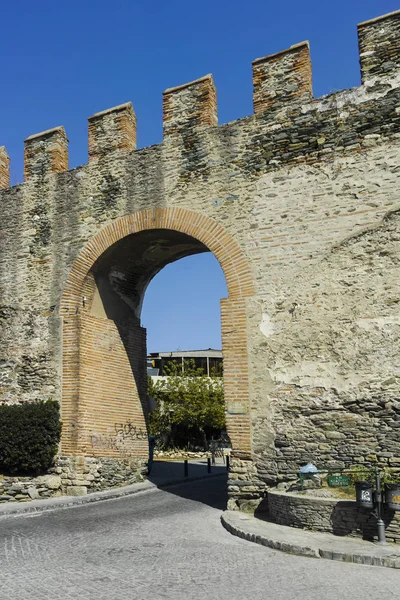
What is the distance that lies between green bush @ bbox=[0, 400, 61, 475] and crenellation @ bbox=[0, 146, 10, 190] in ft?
17.2

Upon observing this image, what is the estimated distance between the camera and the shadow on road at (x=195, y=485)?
401 inches

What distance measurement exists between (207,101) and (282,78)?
4.89ft

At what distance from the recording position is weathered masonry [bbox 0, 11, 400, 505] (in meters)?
8.27

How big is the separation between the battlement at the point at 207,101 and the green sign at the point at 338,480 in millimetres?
6016

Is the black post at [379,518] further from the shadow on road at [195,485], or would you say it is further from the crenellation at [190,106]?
the crenellation at [190,106]

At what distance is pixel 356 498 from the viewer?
6.40 m

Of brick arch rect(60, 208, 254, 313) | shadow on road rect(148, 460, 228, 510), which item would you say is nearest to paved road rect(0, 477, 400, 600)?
shadow on road rect(148, 460, 228, 510)

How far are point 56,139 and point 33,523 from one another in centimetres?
A: 781

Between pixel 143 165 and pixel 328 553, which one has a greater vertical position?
pixel 143 165

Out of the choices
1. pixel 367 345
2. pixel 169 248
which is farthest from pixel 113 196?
pixel 367 345

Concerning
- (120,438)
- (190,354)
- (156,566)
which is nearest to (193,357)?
(190,354)

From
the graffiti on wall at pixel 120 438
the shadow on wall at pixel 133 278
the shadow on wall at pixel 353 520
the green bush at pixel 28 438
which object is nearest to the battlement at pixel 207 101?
the shadow on wall at pixel 133 278

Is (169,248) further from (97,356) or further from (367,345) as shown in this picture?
(367,345)

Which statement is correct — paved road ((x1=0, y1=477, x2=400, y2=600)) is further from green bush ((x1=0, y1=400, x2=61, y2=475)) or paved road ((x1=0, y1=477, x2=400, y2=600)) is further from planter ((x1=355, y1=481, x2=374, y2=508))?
green bush ((x1=0, y1=400, x2=61, y2=475))
